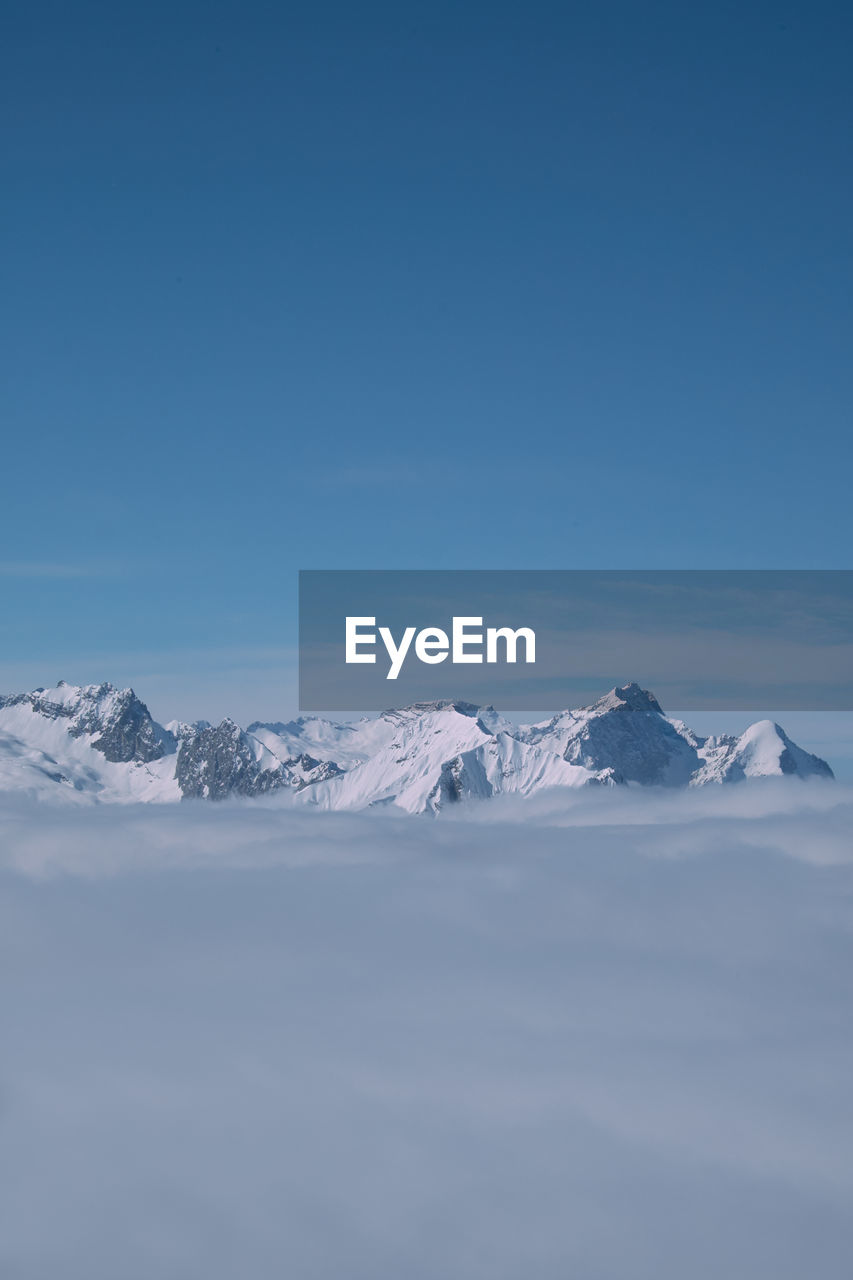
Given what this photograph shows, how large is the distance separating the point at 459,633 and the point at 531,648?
1225 cm

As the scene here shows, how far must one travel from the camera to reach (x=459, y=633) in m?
146

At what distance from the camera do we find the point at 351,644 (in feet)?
474

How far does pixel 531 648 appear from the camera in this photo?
152750 mm

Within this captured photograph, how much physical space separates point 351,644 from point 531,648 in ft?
82.6

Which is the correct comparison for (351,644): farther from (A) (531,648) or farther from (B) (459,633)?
(A) (531,648)

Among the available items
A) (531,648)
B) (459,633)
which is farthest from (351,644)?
(531,648)

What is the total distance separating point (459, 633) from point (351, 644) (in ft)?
45.9
